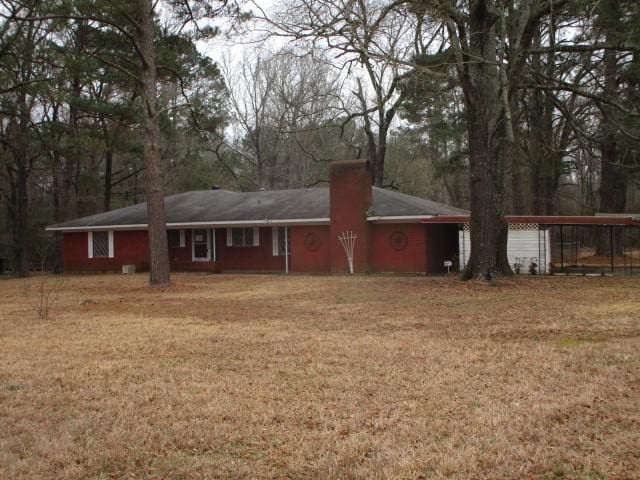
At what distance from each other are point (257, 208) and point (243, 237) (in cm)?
138

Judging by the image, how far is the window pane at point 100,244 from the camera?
93.5 feet

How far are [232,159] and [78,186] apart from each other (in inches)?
541

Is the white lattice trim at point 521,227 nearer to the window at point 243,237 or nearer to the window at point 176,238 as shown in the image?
the window at point 243,237

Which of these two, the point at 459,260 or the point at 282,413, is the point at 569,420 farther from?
the point at 459,260

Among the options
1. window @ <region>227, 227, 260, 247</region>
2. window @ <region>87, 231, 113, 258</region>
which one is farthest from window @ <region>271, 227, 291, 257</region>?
window @ <region>87, 231, 113, 258</region>

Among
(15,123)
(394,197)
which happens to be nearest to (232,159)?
(15,123)

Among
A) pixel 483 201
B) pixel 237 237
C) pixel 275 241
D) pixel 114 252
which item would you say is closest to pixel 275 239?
pixel 275 241

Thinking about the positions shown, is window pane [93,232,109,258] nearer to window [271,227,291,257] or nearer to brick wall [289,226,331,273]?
window [271,227,291,257]

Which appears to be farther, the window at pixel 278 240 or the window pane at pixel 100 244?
the window pane at pixel 100 244

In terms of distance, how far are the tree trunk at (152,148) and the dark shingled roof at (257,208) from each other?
6.41 metres

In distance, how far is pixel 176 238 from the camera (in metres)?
27.9

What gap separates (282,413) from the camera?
546cm

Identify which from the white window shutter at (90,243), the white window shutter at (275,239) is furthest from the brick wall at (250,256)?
the white window shutter at (90,243)

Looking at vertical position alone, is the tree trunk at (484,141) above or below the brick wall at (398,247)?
above
